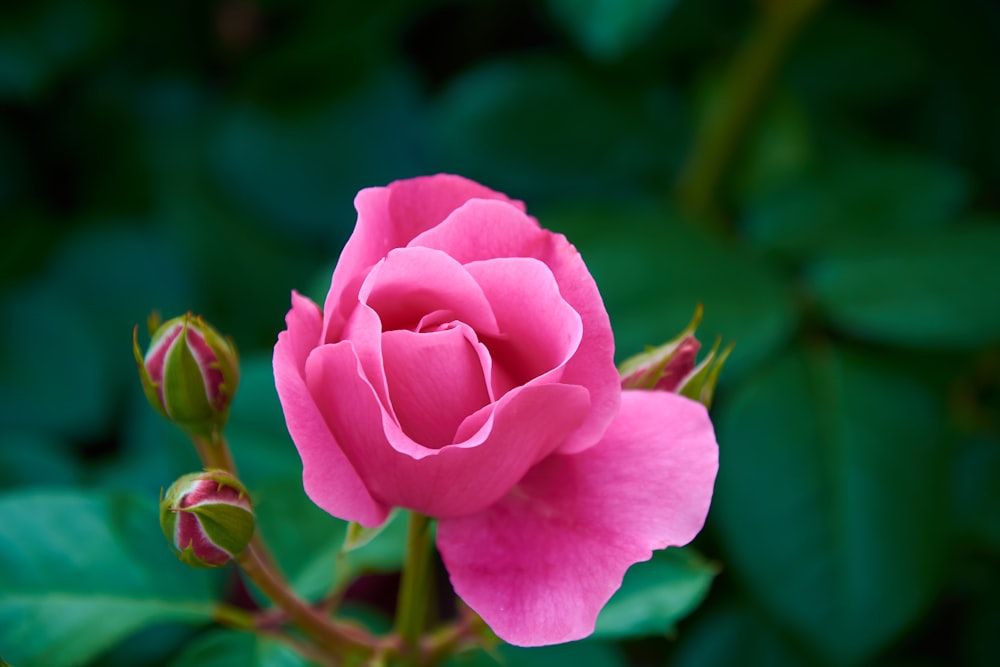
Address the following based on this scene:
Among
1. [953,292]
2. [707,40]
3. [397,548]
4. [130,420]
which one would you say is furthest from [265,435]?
[707,40]

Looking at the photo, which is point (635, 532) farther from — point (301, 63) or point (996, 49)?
point (996, 49)

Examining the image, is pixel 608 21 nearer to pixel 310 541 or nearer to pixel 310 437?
pixel 310 541

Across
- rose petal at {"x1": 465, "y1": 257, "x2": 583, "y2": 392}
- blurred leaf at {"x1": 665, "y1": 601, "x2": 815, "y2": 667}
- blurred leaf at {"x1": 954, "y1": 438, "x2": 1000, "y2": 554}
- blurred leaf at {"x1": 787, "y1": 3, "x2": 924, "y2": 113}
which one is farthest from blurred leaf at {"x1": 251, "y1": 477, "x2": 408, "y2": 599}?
blurred leaf at {"x1": 787, "y1": 3, "x2": 924, "y2": 113}

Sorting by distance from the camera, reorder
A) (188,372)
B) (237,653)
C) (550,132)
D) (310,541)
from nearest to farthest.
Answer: (188,372) → (237,653) → (310,541) → (550,132)

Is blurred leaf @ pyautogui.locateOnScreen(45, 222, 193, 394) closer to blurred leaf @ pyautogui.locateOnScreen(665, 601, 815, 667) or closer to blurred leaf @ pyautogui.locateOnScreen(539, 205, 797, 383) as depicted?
blurred leaf @ pyautogui.locateOnScreen(539, 205, 797, 383)

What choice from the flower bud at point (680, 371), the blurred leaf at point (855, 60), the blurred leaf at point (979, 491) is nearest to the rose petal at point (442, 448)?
the flower bud at point (680, 371)

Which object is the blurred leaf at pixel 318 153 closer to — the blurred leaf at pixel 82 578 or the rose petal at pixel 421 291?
the blurred leaf at pixel 82 578

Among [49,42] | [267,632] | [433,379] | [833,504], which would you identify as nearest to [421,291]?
[433,379]
